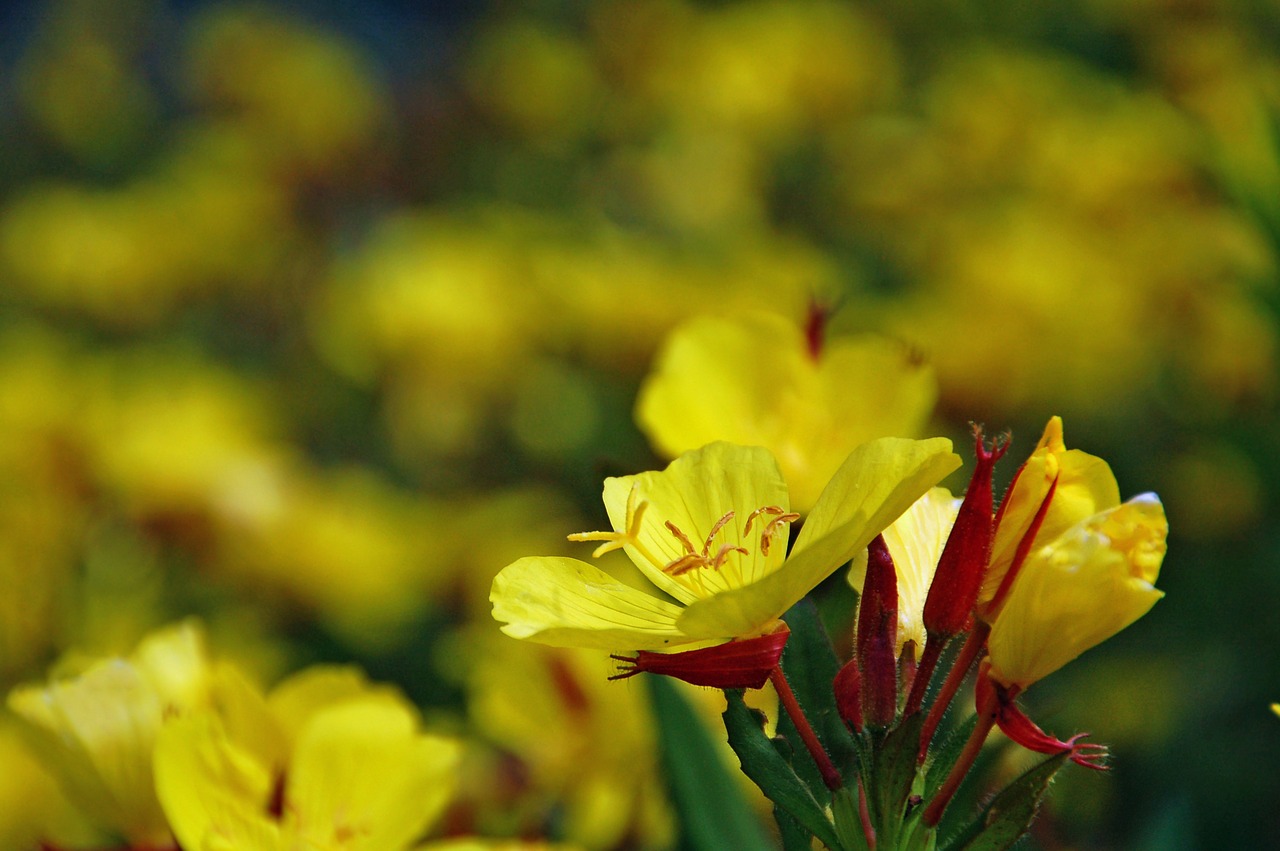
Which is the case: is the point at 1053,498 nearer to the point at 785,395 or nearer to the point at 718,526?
the point at 718,526

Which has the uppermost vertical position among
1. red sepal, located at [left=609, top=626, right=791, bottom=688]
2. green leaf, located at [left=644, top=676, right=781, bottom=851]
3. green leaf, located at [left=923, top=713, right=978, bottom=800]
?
red sepal, located at [left=609, top=626, right=791, bottom=688]

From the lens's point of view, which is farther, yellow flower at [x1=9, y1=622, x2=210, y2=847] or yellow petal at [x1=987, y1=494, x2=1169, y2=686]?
yellow flower at [x1=9, y1=622, x2=210, y2=847]

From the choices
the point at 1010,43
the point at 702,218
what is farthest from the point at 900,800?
the point at 1010,43

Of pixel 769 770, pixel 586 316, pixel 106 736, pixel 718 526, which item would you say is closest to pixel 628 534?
pixel 718 526

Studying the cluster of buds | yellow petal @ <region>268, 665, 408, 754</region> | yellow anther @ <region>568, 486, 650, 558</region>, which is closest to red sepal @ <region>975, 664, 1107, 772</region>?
the cluster of buds

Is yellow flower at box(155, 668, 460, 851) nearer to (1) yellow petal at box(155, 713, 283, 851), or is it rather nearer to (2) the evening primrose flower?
(1) yellow petal at box(155, 713, 283, 851)

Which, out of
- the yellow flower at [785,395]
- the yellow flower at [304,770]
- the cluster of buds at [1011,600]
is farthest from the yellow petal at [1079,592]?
the yellow flower at [304,770]

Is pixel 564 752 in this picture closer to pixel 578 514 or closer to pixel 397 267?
pixel 578 514
